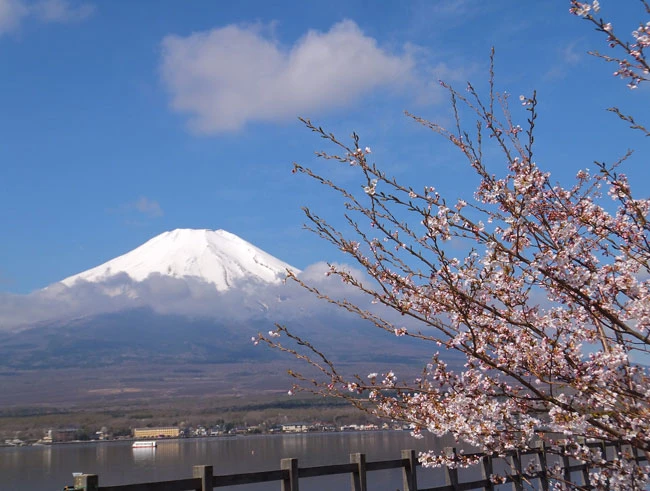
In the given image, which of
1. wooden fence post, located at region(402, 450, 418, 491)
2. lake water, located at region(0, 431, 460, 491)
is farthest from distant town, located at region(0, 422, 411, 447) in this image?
wooden fence post, located at region(402, 450, 418, 491)

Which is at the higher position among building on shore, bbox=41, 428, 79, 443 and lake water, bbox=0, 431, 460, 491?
building on shore, bbox=41, 428, 79, 443

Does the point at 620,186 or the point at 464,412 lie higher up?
the point at 620,186

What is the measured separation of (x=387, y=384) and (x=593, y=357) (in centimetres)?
146

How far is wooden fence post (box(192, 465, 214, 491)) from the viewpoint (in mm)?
7391

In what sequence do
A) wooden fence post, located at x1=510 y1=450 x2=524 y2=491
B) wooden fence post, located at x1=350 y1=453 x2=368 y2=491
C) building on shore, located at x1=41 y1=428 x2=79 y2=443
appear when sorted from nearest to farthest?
wooden fence post, located at x1=510 y1=450 x2=524 y2=491
wooden fence post, located at x1=350 y1=453 x2=368 y2=491
building on shore, located at x1=41 y1=428 x2=79 y2=443

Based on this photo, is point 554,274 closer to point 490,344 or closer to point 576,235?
point 576,235

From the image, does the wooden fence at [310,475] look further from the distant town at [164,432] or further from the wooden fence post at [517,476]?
the distant town at [164,432]

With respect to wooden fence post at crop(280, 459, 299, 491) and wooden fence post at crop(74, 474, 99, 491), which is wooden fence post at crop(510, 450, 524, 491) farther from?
wooden fence post at crop(74, 474, 99, 491)

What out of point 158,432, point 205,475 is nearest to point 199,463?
point 205,475

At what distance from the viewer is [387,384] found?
5.22 metres

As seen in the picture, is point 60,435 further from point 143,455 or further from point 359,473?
point 359,473

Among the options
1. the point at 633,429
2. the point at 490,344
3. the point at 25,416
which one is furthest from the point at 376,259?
the point at 25,416

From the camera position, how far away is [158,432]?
4983 inches

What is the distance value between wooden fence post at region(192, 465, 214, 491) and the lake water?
84.5ft
